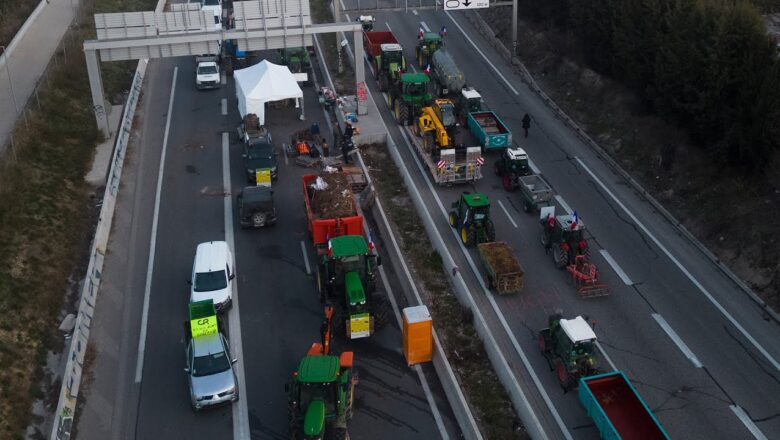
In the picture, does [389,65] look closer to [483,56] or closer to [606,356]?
[483,56]

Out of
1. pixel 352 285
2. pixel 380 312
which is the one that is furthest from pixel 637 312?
pixel 352 285

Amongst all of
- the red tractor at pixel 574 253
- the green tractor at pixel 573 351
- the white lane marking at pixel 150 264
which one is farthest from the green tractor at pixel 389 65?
Answer: the green tractor at pixel 573 351

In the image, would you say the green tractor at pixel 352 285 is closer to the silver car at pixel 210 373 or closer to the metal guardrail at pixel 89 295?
the silver car at pixel 210 373

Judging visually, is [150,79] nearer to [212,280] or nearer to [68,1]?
[68,1]

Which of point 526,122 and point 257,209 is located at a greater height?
point 526,122

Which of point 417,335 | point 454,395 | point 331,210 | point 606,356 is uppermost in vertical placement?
point 331,210

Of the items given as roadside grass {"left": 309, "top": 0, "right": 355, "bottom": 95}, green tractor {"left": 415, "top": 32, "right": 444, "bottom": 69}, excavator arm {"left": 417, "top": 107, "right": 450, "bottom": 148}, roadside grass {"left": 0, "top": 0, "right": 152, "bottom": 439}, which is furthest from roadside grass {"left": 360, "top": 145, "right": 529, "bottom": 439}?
green tractor {"left": 415, "top": 32, "right": 444, "bottom": 69}

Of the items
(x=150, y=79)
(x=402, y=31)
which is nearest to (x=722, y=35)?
(x=402, y=31)
